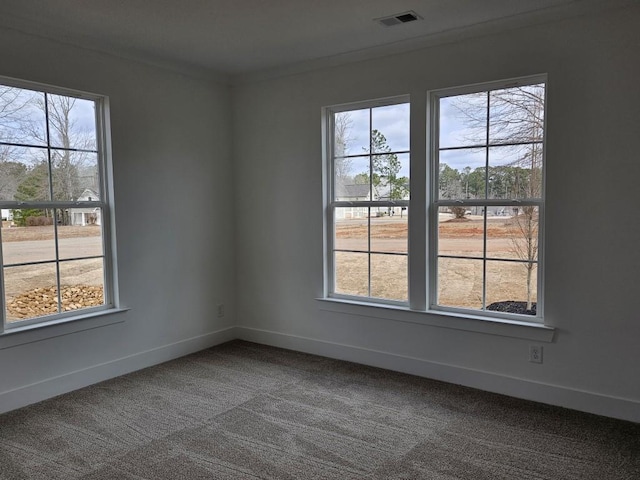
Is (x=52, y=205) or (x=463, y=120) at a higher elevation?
(x=463, y=120)

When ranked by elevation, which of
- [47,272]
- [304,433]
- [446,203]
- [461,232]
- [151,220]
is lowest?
[304,433]

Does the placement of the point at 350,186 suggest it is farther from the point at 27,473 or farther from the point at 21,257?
the point at 27,473

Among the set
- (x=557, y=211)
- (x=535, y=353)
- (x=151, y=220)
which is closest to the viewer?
(x=557, y=211)

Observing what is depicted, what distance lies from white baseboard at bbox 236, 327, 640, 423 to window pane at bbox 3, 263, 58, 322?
6.25ft

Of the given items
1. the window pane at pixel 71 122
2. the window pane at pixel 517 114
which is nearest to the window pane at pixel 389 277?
the window pane at pixel 517 114

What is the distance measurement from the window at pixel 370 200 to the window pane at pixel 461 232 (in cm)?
31

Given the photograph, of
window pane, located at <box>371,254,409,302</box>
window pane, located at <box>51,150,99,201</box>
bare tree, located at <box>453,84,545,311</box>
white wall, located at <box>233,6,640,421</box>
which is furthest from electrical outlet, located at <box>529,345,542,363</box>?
window pane, located at <box>51,150,99,201</box>

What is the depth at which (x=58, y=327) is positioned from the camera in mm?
3463

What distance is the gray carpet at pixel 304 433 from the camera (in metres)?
2.50

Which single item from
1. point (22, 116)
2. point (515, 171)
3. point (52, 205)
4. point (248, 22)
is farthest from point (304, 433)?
point (22, 116)

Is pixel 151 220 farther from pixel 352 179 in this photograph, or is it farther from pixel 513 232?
pixel 513 232

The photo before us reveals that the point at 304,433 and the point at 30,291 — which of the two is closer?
the point at 304,433

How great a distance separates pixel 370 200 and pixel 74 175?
90.4 inches

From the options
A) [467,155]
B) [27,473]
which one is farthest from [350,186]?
[27,473]
